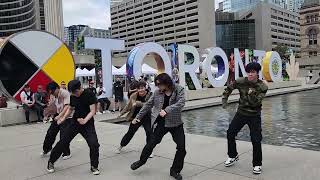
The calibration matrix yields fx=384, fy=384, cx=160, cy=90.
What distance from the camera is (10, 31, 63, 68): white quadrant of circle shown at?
14.4 m

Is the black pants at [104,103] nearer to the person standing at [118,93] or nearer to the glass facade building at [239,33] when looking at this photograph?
the person standing at [118,93]

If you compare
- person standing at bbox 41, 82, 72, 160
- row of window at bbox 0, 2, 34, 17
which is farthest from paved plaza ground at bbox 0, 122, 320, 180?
row of window at bbox 0, 2, 34, 17

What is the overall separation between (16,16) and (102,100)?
129 meters

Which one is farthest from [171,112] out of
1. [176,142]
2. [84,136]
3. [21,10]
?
[21,10]

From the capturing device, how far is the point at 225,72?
988 inches

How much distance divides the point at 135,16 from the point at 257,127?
170m

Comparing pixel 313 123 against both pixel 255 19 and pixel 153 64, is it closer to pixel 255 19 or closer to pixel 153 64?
pixel 153 64

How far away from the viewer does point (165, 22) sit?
157 m

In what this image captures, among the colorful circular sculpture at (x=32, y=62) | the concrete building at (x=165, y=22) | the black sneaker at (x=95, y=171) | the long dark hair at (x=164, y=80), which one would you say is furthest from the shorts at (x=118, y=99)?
the concrete building at (x=165, y=22)

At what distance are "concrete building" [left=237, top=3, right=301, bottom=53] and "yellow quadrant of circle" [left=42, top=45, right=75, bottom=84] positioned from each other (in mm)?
147192

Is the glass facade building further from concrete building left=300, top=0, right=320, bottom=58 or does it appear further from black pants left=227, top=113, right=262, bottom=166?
black pants left=227, top=113, right=262, bottom=166

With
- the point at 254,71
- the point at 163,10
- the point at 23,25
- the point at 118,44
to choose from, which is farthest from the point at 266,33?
the point at 254,71

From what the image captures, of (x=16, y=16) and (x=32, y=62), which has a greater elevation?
(x=16, y=16)

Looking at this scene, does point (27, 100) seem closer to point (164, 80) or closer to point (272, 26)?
point (164, 80)
